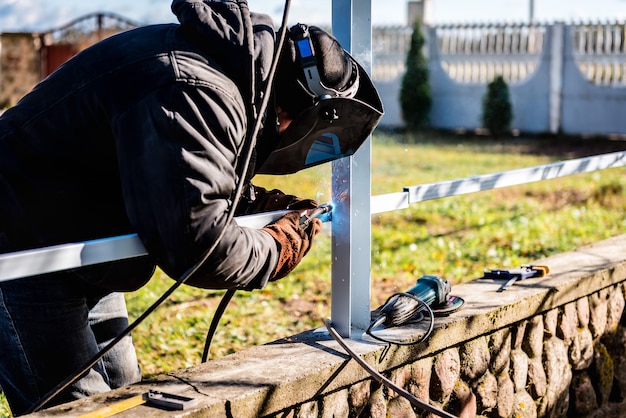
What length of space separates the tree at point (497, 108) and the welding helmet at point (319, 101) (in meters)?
15.6

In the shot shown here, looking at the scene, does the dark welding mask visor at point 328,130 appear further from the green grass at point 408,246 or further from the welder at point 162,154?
the green grass at point 408,246

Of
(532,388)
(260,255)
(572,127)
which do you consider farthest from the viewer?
(572,127)

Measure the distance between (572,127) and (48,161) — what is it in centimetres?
1624

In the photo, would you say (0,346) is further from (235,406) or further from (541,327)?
(541,327)

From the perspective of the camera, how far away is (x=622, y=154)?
14.1 ft

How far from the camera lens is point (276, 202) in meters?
2.69

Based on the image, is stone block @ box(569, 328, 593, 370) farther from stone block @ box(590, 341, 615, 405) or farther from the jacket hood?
the jacket hood

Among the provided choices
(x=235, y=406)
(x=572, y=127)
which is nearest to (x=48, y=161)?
(x=235, y=406)

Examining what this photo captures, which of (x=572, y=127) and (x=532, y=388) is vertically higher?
(x=572, y=127)

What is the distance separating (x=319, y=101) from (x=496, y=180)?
1.23 meters

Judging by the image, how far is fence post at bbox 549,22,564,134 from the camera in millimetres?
17411

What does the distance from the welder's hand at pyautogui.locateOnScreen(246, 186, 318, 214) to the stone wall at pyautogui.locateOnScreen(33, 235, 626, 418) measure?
460 millimetres

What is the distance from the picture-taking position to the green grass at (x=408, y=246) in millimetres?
4742

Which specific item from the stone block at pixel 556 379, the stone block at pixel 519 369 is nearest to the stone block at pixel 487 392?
the stone block at pixel 519 369
